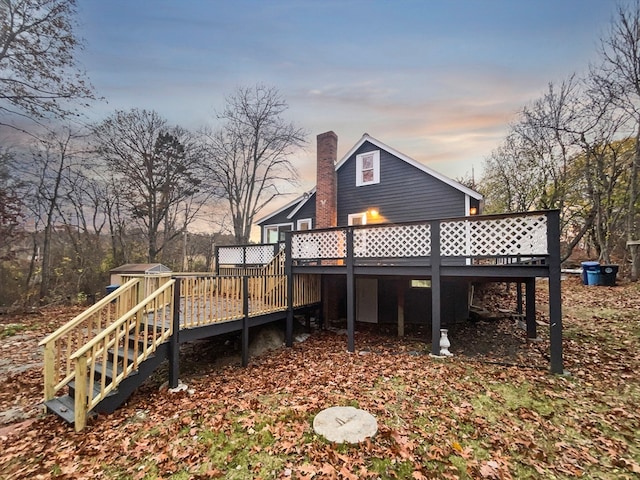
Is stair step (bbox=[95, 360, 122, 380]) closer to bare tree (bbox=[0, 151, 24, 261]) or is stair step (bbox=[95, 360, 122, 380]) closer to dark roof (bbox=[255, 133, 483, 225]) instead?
dark roof (bbox=[255, 133, 483, 225])

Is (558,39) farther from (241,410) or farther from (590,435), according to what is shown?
(241,410)

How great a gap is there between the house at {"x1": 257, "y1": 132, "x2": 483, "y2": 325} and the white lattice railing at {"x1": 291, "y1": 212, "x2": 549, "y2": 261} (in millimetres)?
1936

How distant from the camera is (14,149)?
484 inches

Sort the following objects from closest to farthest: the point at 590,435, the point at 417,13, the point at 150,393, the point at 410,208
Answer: the point at 590,435 → the point at 150,393 → the point at 417,13 → the point at 410,208

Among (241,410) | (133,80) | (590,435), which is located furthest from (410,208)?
(133,80)

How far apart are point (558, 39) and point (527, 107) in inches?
376

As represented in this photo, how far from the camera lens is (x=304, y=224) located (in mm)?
14086

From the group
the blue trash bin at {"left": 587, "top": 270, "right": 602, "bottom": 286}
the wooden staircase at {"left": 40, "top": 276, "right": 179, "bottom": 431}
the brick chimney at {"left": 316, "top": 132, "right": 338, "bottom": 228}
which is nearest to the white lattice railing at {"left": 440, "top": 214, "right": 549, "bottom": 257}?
the brick chimney at {"left": 316, "top": 132, "right": 338, "bottom": 228}

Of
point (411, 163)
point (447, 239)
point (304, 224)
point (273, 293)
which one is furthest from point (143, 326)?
point (411, 163)

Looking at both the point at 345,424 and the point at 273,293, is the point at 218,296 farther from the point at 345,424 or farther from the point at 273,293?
the point at 345,424

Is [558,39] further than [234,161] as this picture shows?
No

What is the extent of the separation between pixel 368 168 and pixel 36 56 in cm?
1274

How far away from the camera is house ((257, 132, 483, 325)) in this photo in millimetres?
10125

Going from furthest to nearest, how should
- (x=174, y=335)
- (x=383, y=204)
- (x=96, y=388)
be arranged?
(x=383, y=204) → (x=174, y=335) → (x=96, y=388)
